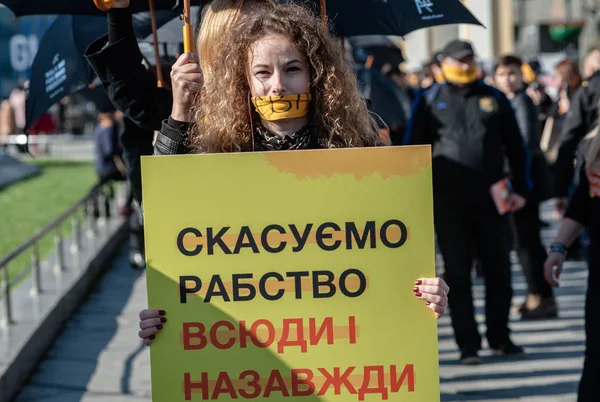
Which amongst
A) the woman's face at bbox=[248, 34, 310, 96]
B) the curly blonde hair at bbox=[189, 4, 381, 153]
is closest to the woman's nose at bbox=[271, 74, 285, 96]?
the woman's face at bbox=[248, 34, 310, 96]

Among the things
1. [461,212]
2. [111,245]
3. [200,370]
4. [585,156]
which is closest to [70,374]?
[461,212]

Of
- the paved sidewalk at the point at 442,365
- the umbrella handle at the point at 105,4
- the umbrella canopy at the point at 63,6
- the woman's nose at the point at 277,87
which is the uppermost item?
the umbrella canopy at the point at 63,6

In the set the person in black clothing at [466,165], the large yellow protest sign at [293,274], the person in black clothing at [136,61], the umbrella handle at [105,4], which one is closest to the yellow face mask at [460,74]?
the person in black clothing at [466,165]

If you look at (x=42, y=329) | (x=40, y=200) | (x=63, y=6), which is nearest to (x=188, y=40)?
(x=63, y=6)

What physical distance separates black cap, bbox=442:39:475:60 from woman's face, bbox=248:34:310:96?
4.18 m

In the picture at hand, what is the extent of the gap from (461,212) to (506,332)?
34.9 inches

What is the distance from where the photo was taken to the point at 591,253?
15.5 feet

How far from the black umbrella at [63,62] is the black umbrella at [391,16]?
36.7 inches

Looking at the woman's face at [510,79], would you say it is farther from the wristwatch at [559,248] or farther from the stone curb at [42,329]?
the wristwatch at [559,248]

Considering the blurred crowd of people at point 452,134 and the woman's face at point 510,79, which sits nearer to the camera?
the blurred crowd of people at point 452,134

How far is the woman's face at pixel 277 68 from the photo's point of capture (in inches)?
134

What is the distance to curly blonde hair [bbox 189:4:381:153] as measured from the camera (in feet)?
11.3

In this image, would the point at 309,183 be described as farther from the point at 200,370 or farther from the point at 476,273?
the point at 476,273

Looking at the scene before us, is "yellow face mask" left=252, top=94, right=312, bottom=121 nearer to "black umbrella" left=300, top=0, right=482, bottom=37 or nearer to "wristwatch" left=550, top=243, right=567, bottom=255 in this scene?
"wristwatch" left=550, top=243, right=567, bottom=255
